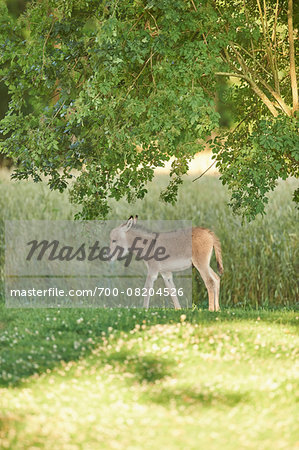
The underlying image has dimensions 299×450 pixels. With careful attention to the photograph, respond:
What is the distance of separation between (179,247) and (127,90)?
130 inches

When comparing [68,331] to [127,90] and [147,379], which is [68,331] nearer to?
[147,379]

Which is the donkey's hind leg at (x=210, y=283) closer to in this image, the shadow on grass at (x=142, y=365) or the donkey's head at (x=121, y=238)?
the donkey's head at (x=121, y=238)

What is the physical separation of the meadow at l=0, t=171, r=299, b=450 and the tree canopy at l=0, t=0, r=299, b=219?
2.31 meters

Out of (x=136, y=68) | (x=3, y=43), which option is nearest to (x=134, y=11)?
(x=136, y=68)

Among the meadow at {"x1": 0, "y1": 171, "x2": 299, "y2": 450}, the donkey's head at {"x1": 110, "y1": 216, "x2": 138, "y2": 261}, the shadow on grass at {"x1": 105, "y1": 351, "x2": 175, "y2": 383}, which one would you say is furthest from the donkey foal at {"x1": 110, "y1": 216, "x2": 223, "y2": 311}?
the shadow on grass at {"x1": 105, "y1": 351, "x2": 175, "y2": 383}

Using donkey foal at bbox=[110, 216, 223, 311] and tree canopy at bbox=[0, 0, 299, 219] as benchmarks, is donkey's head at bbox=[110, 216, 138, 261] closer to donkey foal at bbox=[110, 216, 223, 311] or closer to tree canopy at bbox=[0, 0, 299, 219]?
Answer: donkey foal at bbox=[110, 216, 223, 311]

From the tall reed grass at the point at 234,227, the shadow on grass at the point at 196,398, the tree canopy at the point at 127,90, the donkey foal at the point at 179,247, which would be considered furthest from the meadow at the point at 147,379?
the tall reed grass at the point at 234,227

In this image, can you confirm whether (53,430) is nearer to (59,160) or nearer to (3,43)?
(59,160)

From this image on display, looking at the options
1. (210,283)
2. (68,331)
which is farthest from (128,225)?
(68,331)

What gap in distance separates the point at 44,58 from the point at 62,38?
1072 millimetres

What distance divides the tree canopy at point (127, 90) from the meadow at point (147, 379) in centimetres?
231

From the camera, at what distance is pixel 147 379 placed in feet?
29.7

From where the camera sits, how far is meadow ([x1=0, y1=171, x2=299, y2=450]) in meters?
7.27

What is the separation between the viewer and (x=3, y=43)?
13828mm
